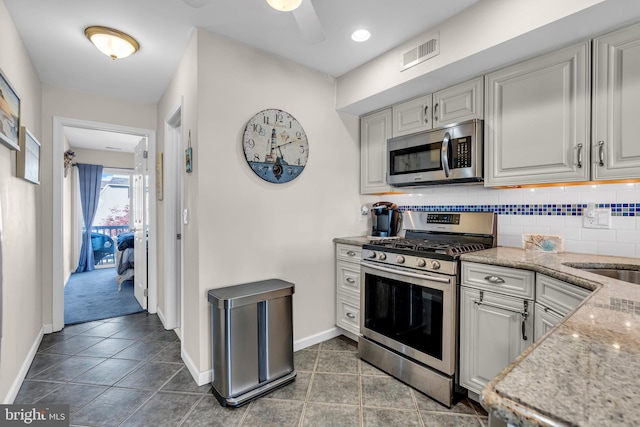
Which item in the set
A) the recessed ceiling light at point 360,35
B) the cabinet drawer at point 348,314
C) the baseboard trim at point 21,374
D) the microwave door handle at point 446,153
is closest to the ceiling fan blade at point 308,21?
the recessed ceiling light at point 360,35

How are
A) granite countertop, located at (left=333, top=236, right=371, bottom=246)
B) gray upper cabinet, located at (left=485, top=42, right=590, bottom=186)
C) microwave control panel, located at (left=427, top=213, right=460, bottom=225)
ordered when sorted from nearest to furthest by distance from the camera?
1. gray upper cabinet, located at (left=485, top=42, right=590, bottom=186)
2. microwave control panel, located at (left=427, top=213, right=460, bottom=225)
3. granite countertop, located at (left=333, top=236, right=371, bottom=246)

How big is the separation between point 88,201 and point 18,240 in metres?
4.70

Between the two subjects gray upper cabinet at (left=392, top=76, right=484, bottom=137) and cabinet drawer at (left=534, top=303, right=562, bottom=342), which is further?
gray upper cabinet at (left=392, top=76, right=484, bottom=137)

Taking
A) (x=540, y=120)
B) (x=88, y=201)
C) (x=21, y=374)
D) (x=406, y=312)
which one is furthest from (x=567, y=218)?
(x=88, y=201)

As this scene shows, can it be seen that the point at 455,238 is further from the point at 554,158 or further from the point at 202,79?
the point at 202,79

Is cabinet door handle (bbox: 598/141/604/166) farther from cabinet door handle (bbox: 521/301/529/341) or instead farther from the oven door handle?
the oven door handle

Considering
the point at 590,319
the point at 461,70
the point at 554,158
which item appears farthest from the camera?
the point at 461,70

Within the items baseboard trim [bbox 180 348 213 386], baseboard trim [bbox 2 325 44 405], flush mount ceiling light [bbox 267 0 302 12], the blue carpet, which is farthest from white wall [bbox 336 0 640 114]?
the blue carpet

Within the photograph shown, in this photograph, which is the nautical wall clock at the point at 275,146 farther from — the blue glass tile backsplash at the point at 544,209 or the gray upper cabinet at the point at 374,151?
the blue glass tile backsplash at the point at 544,209

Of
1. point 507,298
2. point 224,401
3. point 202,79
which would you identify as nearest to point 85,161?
point 202,79

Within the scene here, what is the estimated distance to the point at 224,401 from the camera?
6.30ft

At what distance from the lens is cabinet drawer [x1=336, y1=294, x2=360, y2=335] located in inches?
107

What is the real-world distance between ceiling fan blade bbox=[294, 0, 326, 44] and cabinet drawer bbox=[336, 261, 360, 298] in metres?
1.79

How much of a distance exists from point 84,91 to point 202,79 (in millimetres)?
2015
